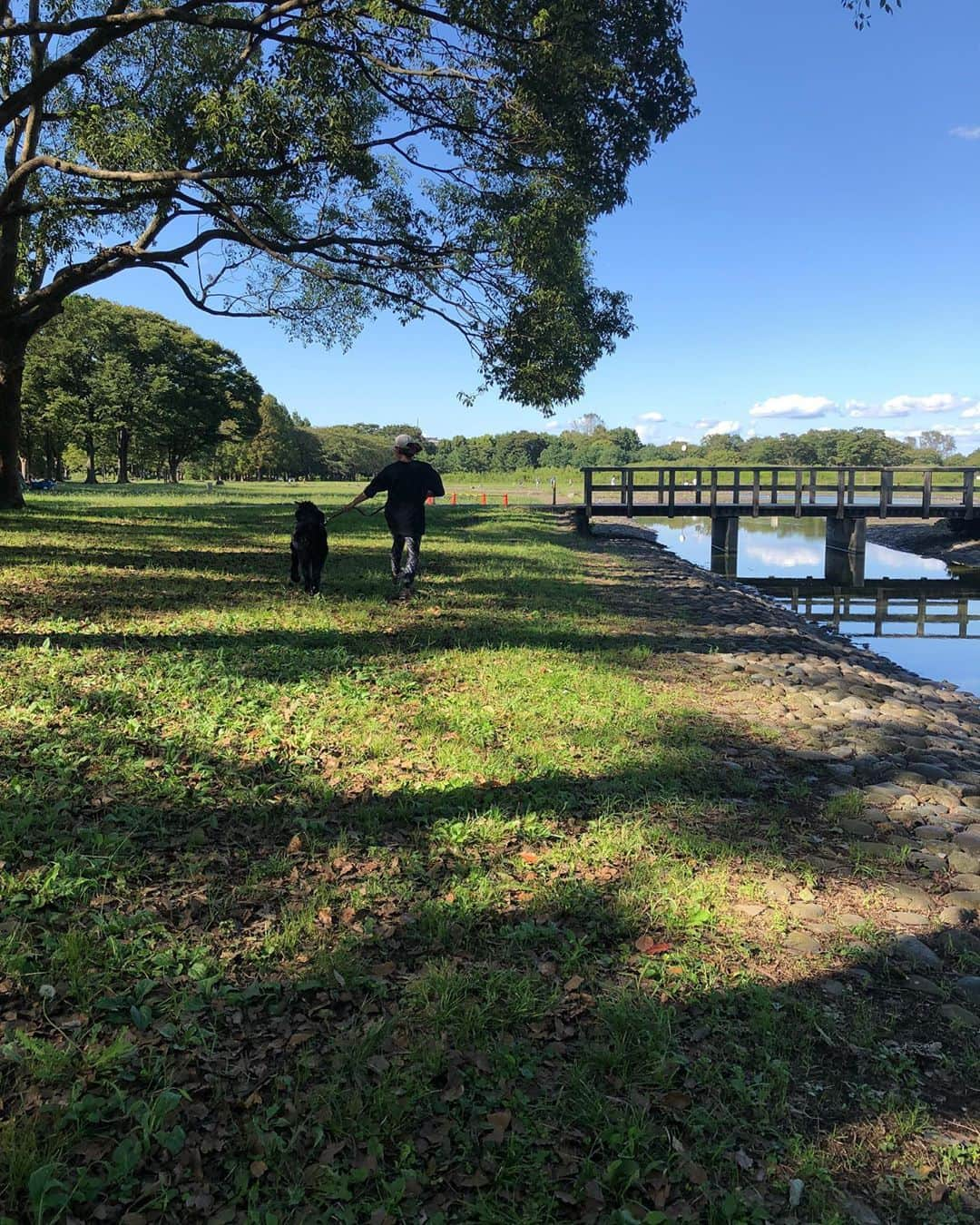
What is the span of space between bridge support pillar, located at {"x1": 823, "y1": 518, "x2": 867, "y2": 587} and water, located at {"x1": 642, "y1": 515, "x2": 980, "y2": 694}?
12.0 inches

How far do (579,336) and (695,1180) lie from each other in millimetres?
12822

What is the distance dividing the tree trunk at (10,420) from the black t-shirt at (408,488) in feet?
Answer: 38.2

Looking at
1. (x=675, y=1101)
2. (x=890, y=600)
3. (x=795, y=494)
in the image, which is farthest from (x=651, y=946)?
(x=795, y=494)

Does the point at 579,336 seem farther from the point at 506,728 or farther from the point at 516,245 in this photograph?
the point at 506,728

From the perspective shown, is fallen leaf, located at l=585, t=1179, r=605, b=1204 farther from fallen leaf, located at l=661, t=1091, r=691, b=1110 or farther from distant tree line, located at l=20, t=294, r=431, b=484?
distant tree line, located at l=20, t=294, r=431, b=484

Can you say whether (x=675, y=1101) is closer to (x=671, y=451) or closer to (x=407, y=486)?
(x=407, y=486)

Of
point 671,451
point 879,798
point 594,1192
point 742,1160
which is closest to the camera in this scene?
point 594,1192

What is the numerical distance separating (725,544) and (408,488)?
2177cm

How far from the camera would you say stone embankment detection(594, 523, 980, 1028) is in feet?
10.5

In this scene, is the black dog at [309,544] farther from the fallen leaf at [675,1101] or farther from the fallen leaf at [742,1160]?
the fallen leaf at [742,1160]

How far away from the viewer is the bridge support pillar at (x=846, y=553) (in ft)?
83.0

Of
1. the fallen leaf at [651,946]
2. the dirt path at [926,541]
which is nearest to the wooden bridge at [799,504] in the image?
the dirt path at [926,541]

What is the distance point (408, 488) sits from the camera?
28.7ft

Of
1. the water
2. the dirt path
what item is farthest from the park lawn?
the dirt path
